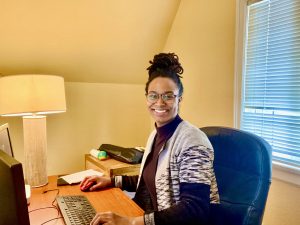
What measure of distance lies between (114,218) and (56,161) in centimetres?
170

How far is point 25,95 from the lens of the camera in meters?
1.63

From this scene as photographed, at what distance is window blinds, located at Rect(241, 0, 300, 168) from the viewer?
1.47 metres

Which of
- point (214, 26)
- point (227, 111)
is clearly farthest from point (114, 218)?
point (214, 26)

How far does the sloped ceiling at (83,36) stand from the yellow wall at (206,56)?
0.80 ft

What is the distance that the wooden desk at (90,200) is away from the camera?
114cm

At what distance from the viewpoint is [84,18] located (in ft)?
6.81

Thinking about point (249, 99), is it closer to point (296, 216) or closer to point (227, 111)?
point (227, 111)

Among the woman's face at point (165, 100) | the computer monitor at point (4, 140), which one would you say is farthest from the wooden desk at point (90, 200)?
the woman's face at point (165, 100)

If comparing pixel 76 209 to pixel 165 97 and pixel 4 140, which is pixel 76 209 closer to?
pixel 4 140

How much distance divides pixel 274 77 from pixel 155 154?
0.93 meters

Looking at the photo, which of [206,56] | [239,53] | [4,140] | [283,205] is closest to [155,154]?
[4,140]

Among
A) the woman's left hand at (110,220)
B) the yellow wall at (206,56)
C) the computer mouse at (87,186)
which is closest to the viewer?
the woman's left hand at (110,220)

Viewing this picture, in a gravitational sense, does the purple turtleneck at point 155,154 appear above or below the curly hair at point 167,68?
below

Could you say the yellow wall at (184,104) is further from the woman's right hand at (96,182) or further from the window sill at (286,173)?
the woman's right hand at (96,182)
